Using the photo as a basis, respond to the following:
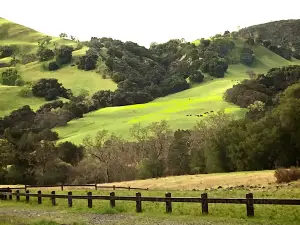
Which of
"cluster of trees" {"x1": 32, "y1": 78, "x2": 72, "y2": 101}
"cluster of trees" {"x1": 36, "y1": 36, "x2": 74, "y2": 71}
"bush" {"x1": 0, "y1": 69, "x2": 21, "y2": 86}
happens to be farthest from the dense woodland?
"cluster of trees" {"x1": 36, "y1": 36, "x2": 74, "y2": 71}

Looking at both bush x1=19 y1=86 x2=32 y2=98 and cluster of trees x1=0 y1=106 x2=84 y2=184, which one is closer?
cluster of trees x1=0 y1=106 x2=84 y2=184

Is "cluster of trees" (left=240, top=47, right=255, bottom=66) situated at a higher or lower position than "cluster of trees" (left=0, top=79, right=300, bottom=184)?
higher

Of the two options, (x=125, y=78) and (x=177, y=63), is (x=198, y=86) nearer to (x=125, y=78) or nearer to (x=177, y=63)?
(x=125, y=78)

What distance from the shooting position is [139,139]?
7675 cm

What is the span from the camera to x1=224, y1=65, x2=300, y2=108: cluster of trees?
10781cm

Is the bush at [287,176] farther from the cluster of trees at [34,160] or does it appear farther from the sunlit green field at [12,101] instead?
the sunlit green field at [12,101]

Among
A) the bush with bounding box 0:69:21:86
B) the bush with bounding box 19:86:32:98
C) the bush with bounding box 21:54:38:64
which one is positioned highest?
the bush with bounding box 21:54:38:64

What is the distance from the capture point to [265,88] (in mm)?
115188

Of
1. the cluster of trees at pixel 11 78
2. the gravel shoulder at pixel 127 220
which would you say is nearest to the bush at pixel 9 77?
the cluster of trees at pixel 11 78

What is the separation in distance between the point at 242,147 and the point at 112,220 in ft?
142

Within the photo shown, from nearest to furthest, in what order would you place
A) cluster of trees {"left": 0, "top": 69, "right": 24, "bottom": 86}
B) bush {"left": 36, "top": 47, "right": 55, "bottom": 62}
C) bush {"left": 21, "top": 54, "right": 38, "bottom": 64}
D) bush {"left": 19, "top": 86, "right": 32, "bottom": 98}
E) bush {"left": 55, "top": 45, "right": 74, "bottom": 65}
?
1. bush {"left": 19, "top": 86, "right": 32, "bottom": 98}
2. cluster of trees {"left": 0, "top": 69, "right": 24, "bottom": 86}
3. bush {"left": 55, "top": 45, "right": 74, "bottom": 65}
4. bush {"left": 36, "top": 47, "right": 55, "bottom": 62}
5. bush {"left": 21, "top": 54, "right": 38, "bottom": 64}

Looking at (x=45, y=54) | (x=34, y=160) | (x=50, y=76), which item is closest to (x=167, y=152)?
(x=34, y=160)

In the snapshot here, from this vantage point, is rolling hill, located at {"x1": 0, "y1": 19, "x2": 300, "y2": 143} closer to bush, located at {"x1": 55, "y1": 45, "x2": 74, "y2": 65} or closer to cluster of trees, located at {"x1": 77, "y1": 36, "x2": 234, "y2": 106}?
cluster of trees, located at {"x1": 77, "y1": 36, "x2": 234, "y2": 106}

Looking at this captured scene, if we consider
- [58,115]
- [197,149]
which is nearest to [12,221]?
[197,149]
